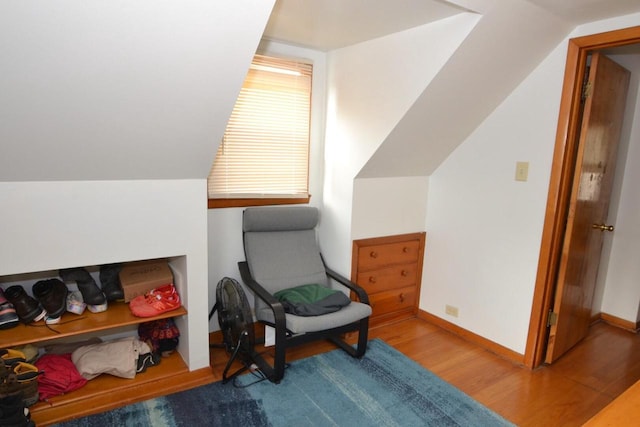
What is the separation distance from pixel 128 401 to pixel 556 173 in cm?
284

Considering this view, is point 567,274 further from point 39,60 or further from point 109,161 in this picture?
point 39,60

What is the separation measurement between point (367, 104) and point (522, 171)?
3.72 ft

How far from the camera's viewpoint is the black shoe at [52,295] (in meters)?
2.04

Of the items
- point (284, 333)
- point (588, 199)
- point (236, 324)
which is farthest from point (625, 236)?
point (236, 324)

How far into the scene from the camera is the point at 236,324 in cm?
238

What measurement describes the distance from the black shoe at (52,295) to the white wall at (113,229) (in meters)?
0.17

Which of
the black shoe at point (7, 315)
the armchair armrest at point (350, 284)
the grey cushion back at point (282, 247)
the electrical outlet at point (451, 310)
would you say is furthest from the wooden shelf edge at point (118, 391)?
the electrical outlet at point (451, 310)

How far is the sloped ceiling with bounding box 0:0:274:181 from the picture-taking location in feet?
4.38

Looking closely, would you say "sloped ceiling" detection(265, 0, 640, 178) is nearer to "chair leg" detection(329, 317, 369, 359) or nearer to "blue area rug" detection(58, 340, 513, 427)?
"chair leg" detection(329, 317, 369, 359)

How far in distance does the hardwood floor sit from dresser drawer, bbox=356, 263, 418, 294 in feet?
1.10

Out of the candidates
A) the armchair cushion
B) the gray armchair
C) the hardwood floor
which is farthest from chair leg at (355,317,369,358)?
the hardwood floor

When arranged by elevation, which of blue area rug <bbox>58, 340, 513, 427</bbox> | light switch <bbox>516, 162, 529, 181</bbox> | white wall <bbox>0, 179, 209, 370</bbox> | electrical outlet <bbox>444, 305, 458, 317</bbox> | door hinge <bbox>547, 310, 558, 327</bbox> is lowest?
blue area rug <bbox>58, 340, 513, 427</bbox>

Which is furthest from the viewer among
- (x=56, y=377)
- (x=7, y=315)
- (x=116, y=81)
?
(x=56, y=377)

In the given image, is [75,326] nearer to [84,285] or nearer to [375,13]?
[84,285]
